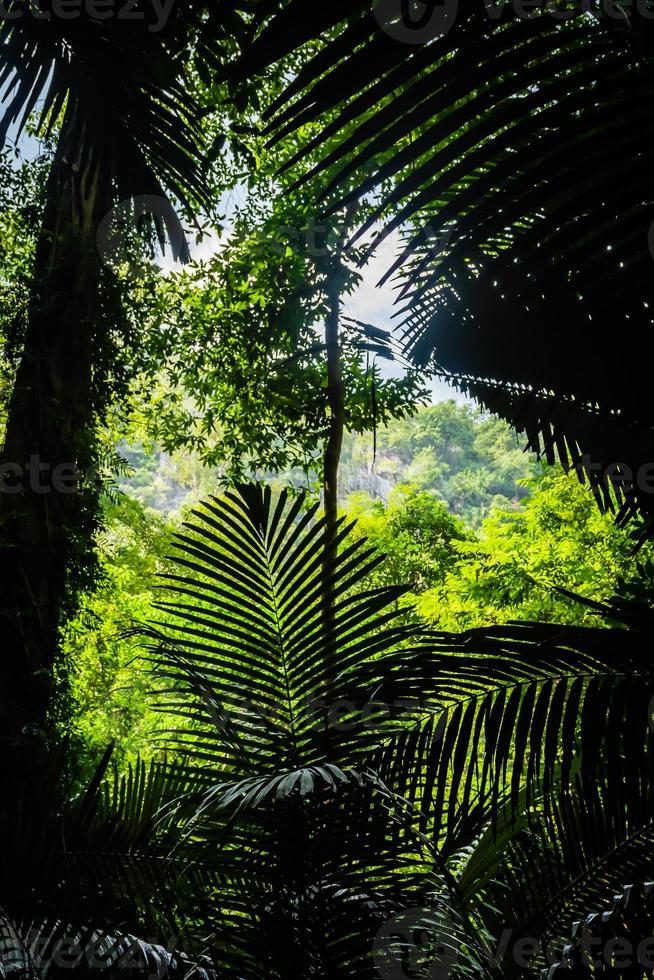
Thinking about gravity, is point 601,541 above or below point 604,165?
below

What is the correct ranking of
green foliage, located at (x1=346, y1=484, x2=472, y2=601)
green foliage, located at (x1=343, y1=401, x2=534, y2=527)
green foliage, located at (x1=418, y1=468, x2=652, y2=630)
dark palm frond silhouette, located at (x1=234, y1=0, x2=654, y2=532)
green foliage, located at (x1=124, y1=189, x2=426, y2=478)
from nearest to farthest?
dark palm frond silhouette, located at (x1=234, y1=0, x2=654, y2=532) < green foliage, located at (x1=124, y1=189, x2=426, y2=478) < green foliage, located at (x1=418, y1=468, x2=652, y2=630) < green foliage, located at (x1=346, y1=484, x2=472, y2=601) < green foliage, located at (x1=343, y1=401, x2=534, y2=527)

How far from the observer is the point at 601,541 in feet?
23.0

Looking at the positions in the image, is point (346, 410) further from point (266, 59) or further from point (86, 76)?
point (266, 59)

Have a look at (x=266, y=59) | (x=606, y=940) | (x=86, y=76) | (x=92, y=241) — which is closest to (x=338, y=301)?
(x=92, y=241)

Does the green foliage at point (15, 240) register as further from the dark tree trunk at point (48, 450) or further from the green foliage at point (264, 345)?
the green foliage at point (264, 345)

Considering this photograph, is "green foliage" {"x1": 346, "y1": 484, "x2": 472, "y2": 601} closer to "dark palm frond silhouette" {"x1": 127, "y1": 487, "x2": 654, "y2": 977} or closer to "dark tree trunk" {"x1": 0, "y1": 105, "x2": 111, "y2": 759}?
"dark tree trunk" {"x1": 0, "y1": 105, "x2": 111, "y2": 759}

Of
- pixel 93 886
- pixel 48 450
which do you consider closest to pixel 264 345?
pixel 48 450

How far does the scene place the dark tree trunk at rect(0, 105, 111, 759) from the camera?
260 cm

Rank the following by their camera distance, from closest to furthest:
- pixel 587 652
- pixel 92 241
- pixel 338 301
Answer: pixel 587 652 → pixel 92 241 → pixel 338 301

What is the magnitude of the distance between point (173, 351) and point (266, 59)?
549cm

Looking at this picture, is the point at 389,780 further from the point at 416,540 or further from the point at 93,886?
the point at 416,540

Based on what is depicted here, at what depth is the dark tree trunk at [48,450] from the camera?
102 inches

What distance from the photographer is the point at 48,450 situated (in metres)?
2.82

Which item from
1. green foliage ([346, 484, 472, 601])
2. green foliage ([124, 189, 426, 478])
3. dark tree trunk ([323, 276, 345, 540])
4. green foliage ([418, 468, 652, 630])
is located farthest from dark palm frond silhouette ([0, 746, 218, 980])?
green foliage ([346, 484, 472, 601])
